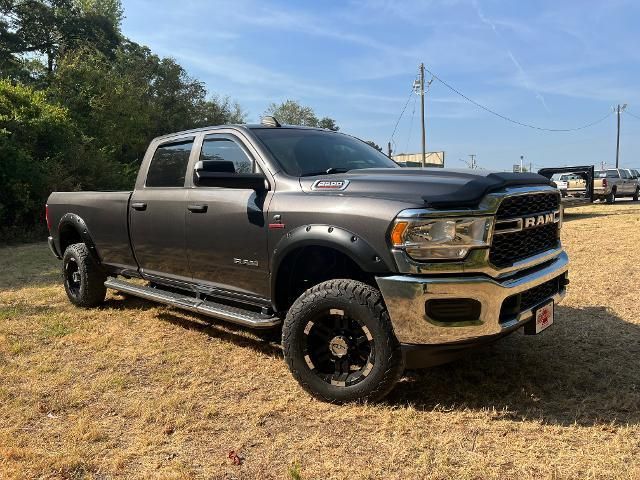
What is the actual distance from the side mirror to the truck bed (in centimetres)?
186

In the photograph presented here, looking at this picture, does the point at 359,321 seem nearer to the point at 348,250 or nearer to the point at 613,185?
the point at 348,250

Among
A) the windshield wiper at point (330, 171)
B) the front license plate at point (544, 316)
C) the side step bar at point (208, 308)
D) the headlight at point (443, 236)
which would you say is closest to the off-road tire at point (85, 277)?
the side step bar at point (208, 308)

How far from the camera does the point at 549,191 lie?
141 inches

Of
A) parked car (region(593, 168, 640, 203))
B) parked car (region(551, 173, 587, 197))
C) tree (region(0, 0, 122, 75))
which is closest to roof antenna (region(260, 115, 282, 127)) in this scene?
parked car (region(551, 173, 587, 197))

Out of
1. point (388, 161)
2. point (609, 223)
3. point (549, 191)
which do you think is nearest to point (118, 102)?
point (609, 223)

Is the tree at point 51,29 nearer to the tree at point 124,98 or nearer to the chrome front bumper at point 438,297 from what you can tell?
the tree at point 124,98

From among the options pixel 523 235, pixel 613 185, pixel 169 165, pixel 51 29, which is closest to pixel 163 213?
pixel 169 165

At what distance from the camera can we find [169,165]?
192 inches

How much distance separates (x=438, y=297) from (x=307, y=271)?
3.82 feet

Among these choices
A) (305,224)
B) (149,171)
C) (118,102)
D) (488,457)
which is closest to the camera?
(488,457)

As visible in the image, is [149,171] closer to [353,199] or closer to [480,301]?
[353,199]

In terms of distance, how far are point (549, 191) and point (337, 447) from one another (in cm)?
223

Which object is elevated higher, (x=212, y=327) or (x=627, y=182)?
(x=627, y=182)

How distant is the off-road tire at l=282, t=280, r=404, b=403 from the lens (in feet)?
9.91
